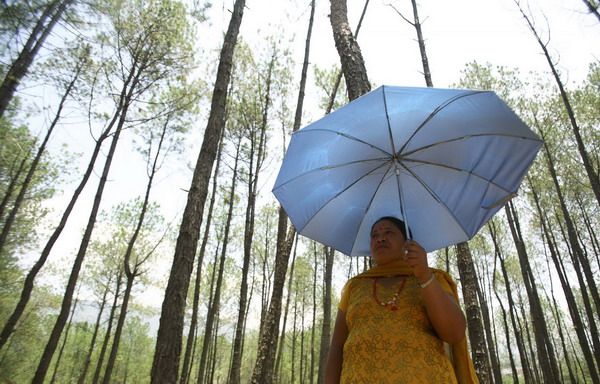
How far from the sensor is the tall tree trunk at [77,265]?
808 cm

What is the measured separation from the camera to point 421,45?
8344 mm

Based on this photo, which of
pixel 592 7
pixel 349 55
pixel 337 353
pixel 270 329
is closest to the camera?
pixel 337 353

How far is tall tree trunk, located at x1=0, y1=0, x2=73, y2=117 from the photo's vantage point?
3.32m

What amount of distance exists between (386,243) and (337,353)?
2.41 ft

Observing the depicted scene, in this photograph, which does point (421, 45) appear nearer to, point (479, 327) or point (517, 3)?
point (517, 3)

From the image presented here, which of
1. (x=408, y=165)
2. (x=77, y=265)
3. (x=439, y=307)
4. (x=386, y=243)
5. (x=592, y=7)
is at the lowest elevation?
(x=439, y=307)

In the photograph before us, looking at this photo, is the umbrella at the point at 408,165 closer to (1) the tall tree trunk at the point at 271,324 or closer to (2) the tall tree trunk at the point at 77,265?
(1) the tall tree trunk at the point at 271,324

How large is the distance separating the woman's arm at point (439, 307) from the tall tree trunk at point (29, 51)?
3977 millimetres

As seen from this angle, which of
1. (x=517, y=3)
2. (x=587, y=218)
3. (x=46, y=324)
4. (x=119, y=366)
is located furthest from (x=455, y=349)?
(x=119, y=366)

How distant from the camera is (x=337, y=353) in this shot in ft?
6.15

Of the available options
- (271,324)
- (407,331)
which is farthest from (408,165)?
(271,324)

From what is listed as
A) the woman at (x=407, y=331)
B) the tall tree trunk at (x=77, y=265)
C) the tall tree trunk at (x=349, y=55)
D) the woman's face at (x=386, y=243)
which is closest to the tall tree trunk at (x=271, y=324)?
the tall tree trunk at (x=349, y=55)

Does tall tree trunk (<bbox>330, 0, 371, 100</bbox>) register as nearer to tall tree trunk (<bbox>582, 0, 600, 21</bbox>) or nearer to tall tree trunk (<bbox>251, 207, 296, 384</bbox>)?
tall tree trunk (<bbox>251, 207, 296, 384</bbox>)

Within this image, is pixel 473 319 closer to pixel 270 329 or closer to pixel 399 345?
pixel 270 329
